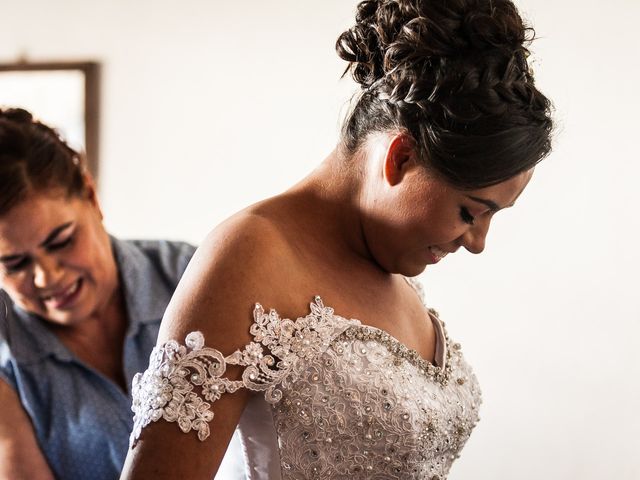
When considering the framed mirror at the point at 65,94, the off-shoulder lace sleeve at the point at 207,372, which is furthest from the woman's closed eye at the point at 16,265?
the framed mirror at the point at 65,94

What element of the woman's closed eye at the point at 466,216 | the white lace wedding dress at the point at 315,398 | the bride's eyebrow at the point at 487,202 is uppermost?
the bride's eyebrow at the point at 487,202

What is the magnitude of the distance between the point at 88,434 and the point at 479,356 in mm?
1685

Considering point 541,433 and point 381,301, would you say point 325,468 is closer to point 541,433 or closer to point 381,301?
point 381,301

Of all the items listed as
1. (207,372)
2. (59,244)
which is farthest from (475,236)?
(59,244)

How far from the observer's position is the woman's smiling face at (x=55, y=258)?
1537 millimetres

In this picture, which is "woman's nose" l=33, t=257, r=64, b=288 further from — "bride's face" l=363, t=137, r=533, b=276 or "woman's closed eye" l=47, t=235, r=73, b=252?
"bride's face" l=363, t=137, r=533, b=276

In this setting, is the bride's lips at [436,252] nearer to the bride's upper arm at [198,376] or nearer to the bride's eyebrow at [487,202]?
the bride's eyebrow at [487,202]

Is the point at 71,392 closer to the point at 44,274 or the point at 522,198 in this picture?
the point at 44,274

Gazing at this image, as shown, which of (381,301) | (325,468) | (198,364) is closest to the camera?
(198,364)

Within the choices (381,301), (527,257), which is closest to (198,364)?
(381,301)

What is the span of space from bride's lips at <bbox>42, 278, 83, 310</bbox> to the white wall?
1604mm

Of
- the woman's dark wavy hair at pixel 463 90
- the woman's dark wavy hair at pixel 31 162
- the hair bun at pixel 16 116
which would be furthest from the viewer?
the hair bun at pixel 16 116

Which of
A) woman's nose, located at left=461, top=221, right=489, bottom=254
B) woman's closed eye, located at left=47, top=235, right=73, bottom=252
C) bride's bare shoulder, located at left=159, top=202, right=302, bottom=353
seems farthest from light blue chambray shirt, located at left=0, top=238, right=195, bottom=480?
woman's nose, located at left=461, top=221, right=489, bottom=254

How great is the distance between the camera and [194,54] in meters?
3.27
